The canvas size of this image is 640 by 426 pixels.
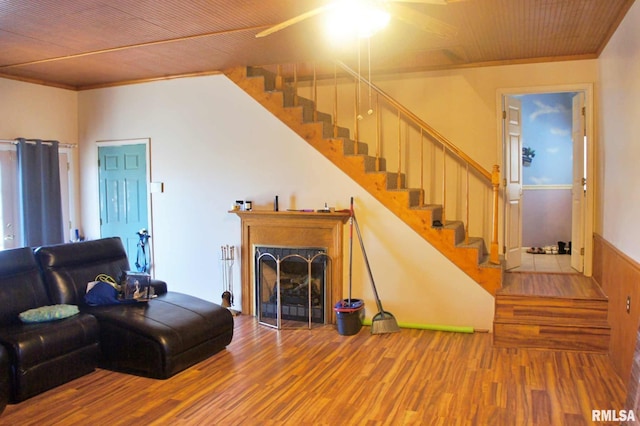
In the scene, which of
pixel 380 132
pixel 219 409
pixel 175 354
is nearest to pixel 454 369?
pixel 219 409

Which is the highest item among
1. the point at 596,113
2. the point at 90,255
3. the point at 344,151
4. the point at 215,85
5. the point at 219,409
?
the point at 215,85

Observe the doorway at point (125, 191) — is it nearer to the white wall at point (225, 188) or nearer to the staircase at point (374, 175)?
the white wall at point (225, 188)

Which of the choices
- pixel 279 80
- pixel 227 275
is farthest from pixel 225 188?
pixel 279 80

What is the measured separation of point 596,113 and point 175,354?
14.6 feet

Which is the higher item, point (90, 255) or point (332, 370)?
point (90, 255)

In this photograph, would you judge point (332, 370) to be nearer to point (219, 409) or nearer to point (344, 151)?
point (219, 409)

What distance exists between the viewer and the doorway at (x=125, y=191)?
6254mm

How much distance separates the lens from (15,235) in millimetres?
5855

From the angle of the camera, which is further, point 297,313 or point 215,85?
point 215,85

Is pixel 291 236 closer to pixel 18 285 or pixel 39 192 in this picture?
pixel 18 285

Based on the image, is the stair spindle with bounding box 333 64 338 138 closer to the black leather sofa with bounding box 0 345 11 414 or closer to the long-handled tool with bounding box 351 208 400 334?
the long-handled tool with bounding box 351 208 400 334

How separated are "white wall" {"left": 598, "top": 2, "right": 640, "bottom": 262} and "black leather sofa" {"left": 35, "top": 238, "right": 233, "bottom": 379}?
319cm

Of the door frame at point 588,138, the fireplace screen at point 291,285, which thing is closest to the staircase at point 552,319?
the door frame at point 588,138

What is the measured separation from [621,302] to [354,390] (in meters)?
2.08
